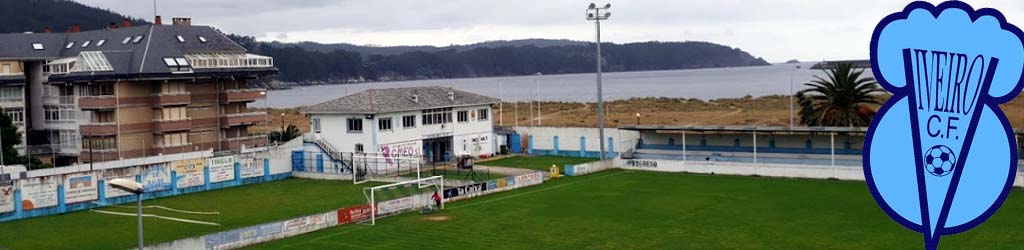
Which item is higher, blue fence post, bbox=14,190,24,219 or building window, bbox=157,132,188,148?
building window, bbox=157,132,188,148

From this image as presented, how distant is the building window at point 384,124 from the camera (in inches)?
2499

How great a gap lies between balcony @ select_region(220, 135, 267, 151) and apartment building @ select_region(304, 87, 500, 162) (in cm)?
922

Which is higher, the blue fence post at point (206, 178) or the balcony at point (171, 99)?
the balcony at point (171, 99)

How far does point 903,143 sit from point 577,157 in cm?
4746

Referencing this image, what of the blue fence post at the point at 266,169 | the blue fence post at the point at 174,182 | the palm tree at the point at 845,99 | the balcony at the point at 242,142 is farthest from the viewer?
the balcony at the point at 242,142

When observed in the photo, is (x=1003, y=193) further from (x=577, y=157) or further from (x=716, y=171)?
(x=577, y=157)

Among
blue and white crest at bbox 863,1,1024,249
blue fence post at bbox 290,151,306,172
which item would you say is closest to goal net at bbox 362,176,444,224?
blue fence post at bbox 290,151,306,172

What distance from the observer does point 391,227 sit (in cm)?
4025

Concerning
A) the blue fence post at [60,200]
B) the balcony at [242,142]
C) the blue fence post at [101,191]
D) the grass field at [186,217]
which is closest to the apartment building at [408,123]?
the grass field at [186,217]

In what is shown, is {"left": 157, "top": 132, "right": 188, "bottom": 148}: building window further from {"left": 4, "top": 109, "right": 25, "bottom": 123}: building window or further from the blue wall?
the blue wall

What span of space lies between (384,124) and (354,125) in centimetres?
185

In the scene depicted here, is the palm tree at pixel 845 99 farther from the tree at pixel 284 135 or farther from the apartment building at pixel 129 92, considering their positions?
the tree at pixel 284 135

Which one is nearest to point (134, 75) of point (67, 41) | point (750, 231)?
point (67, 41)

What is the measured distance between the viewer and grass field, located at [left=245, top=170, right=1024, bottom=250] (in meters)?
35.3
